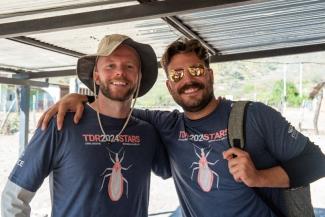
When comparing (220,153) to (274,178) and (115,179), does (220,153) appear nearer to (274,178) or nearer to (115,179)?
(274,178)

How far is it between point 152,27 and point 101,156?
1969 mm

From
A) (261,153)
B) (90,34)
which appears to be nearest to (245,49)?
(90,34)

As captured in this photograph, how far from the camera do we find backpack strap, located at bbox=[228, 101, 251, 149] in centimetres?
213

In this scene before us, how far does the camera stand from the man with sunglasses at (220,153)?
2.08 metres

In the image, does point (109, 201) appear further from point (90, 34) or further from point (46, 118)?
point (90, 34)

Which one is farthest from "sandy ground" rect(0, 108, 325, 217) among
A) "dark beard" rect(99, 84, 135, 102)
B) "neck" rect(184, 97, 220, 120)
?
"dark beard" rect(99, 84, 135, 102)

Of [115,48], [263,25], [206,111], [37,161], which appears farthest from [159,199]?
[37,161]

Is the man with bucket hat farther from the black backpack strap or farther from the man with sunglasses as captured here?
the black backpack strap

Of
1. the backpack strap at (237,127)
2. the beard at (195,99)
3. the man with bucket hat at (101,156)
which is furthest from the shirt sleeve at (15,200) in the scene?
the backpack strap at (237,127)

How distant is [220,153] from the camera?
2.19 m

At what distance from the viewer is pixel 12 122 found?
67.4ft

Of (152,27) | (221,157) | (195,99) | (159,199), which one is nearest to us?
(221,157)

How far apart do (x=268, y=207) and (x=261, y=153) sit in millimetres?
297

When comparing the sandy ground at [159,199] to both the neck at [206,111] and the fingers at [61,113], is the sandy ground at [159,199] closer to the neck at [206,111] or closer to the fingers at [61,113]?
the neck at [206,111]
